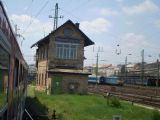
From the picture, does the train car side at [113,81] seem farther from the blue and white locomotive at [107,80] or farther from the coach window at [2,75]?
the coach window at [2,75]

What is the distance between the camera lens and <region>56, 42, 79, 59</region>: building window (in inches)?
1561

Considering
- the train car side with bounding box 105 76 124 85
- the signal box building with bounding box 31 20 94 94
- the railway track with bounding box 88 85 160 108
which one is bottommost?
the railway track with bounding box 88 85 160 108

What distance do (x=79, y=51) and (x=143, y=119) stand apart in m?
20.5

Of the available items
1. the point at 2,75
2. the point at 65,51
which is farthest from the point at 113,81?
the point at 2,75

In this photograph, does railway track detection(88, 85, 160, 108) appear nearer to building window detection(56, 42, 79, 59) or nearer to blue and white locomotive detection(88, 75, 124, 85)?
building window detection(56, 42, 79, 59)

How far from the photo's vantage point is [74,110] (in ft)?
71.0

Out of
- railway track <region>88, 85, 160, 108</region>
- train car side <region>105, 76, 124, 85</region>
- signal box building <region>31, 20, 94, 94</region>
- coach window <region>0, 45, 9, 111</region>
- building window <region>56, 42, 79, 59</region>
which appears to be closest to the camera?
coach window <region>0, 45, 9, 111</region>

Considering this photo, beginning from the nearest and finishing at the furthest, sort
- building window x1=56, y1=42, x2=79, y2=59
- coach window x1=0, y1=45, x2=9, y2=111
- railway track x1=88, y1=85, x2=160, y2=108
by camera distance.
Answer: coach window x1=0, y1=45, x2=9, y2=111, railway track x1=88, y1=85, x2=160, y2=108, building window x1=56, y1=42, x2=79, y2=59

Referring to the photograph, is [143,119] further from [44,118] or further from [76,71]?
[76,71]

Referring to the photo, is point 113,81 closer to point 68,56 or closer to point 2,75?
point 68,56

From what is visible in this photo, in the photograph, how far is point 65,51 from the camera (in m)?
39.8

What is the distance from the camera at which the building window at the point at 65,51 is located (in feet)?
130

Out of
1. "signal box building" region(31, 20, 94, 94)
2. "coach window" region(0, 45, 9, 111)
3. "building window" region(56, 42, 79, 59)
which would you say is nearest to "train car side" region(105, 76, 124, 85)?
"signal box building" region(31, 20, 94, 94)

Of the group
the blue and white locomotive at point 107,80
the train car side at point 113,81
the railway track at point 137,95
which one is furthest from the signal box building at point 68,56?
the train car side at point 113,81
